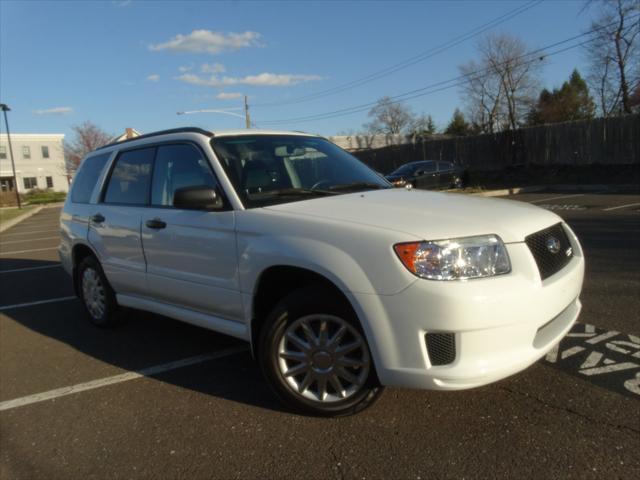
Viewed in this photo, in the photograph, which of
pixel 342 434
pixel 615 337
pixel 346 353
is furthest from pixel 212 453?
pixel 615 337

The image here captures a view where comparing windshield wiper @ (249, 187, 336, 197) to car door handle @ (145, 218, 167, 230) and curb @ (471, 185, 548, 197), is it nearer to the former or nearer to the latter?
car door handle @ (145, 218, 167, 230)

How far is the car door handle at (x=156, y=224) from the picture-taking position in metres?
3.99

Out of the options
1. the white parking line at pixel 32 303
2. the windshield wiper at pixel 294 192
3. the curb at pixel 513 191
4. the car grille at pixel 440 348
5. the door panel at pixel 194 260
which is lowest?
the white parking line at pixel 32 303

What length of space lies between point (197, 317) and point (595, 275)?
4.60 meters

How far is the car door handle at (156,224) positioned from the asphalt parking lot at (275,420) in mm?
1114

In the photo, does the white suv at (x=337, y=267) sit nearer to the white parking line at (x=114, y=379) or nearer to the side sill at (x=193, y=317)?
the side sill at (x=193, y=317)

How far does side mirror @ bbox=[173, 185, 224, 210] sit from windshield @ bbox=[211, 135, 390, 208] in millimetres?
162

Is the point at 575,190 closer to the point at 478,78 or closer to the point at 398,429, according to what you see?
the point at 398,429

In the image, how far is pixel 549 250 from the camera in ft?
9.95

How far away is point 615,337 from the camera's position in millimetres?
4078

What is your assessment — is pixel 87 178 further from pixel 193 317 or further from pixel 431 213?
pixel 431 213

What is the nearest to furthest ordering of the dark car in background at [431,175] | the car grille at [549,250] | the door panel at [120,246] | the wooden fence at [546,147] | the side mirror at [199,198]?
the car grille at [549,250] → the side mirror at [199,198] → the door panel at [120,246] → the dark car in background at [431,175] → the wooden fence at [546,147]

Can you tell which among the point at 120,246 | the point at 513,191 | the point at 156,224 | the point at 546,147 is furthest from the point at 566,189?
the point at 156,224

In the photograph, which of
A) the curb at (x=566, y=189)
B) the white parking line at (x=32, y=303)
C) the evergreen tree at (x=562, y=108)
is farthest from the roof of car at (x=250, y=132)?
the evergreen tree at (x=562, y=108)
